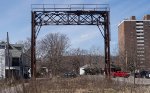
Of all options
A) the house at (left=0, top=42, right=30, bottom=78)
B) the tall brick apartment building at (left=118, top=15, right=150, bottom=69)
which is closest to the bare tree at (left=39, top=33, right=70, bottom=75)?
the house at (left=0, top=42, right=30, bottom=78)

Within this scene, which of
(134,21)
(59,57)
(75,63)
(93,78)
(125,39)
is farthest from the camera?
(134,21)

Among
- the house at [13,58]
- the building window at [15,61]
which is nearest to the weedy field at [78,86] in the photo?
the house at [13,58]

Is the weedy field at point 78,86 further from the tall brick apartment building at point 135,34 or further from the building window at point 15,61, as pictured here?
the tall brick apartment building at point 135,34

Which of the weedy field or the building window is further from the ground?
the building window

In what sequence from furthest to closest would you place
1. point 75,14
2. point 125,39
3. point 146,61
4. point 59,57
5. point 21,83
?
point 125,39
point 146,61
point 59,57
point 75,14
point 21,83

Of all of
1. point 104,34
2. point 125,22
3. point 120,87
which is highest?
point 125,22

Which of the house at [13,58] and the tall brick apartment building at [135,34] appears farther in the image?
the tall brick apartment building at [135,34]

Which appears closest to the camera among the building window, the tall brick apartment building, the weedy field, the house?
the weedy field

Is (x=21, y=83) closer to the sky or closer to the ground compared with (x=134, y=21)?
closer to the ground

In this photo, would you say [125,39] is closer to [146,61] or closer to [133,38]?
[133,38]

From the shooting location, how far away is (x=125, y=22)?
615 ft

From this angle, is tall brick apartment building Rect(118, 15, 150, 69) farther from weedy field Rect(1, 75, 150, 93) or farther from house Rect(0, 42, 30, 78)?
weedy field Rect(1, 75, 150, 93)

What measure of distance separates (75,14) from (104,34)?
16.2 ft

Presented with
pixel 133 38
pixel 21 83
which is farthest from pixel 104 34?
pixel 133 38
